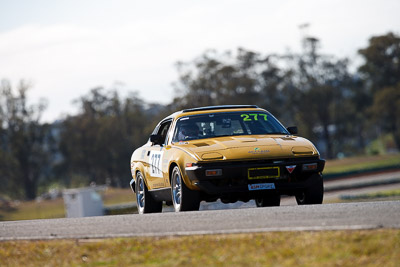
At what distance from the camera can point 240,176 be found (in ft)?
37.0

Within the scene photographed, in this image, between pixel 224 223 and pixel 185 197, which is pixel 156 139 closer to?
pixel 185 197

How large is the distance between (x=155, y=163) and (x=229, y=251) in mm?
6032

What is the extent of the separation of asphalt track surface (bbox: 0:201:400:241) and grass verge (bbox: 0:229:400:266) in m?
0.28

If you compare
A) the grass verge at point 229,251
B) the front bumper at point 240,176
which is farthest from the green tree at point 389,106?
the grass verge at point 229,251

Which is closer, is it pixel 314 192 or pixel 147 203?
pixel 314 192

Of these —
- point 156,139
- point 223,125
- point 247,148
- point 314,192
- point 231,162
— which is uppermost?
point 223,125

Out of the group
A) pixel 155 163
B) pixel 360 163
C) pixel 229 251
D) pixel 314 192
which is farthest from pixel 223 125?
pixel 360 163

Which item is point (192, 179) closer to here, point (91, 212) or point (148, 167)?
point (148, 167)

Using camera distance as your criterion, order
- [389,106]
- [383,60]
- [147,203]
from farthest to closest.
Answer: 1. [383,60]
2. [389,106]
3. [147,203]

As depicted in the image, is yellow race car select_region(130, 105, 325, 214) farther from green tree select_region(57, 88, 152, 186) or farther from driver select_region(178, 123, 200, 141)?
green tree select_region(57, 88, 152, 186)

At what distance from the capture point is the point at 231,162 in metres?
11.2

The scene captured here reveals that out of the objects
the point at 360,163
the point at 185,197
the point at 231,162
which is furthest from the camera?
the point at 360,163

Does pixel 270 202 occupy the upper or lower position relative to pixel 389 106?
upper

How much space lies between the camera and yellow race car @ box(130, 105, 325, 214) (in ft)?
36.9
